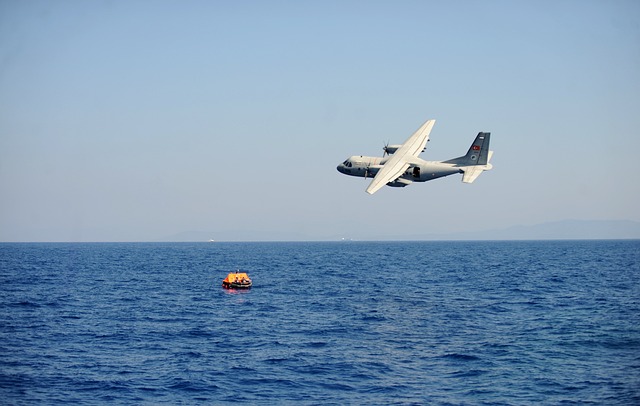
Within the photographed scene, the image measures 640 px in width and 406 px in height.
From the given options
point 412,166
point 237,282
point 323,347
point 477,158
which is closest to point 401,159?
point 412,166

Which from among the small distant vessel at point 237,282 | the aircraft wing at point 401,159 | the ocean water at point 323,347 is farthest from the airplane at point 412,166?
the small distant vessel at point 237,282

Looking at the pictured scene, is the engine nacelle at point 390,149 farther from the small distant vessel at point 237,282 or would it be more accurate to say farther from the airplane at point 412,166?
the small distant vessel at point 237,282

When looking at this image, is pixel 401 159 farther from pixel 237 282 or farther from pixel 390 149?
pixel 237 282

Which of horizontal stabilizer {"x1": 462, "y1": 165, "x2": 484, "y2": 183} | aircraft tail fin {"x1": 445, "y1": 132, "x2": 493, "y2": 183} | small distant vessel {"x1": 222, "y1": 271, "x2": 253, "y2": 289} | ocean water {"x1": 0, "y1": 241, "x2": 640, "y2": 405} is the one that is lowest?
ocean water {"x1": 0, "y1": 241, "x2": 640, "y2": 405}

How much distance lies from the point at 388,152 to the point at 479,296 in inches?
1137

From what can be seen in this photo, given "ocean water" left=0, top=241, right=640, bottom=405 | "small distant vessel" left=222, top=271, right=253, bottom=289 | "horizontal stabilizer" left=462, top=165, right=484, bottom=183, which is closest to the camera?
"ocean water" left=0, top=241, right=640, bottom=405

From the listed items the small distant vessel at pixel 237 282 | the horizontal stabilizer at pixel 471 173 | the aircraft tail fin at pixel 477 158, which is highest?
the aircraft tail fin at pixel 477 158

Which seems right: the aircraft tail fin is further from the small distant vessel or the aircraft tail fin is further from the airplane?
the small distant vessel

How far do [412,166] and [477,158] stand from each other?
8.48 meters

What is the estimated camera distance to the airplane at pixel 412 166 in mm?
76188

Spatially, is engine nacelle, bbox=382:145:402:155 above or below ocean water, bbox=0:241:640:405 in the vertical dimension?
above

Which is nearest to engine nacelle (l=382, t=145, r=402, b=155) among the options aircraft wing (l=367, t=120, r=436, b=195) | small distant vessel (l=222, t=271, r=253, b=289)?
aircraft wing (l=367, t=120, r=436, b=195)

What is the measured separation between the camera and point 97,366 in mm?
52500

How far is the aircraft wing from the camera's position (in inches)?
2926
